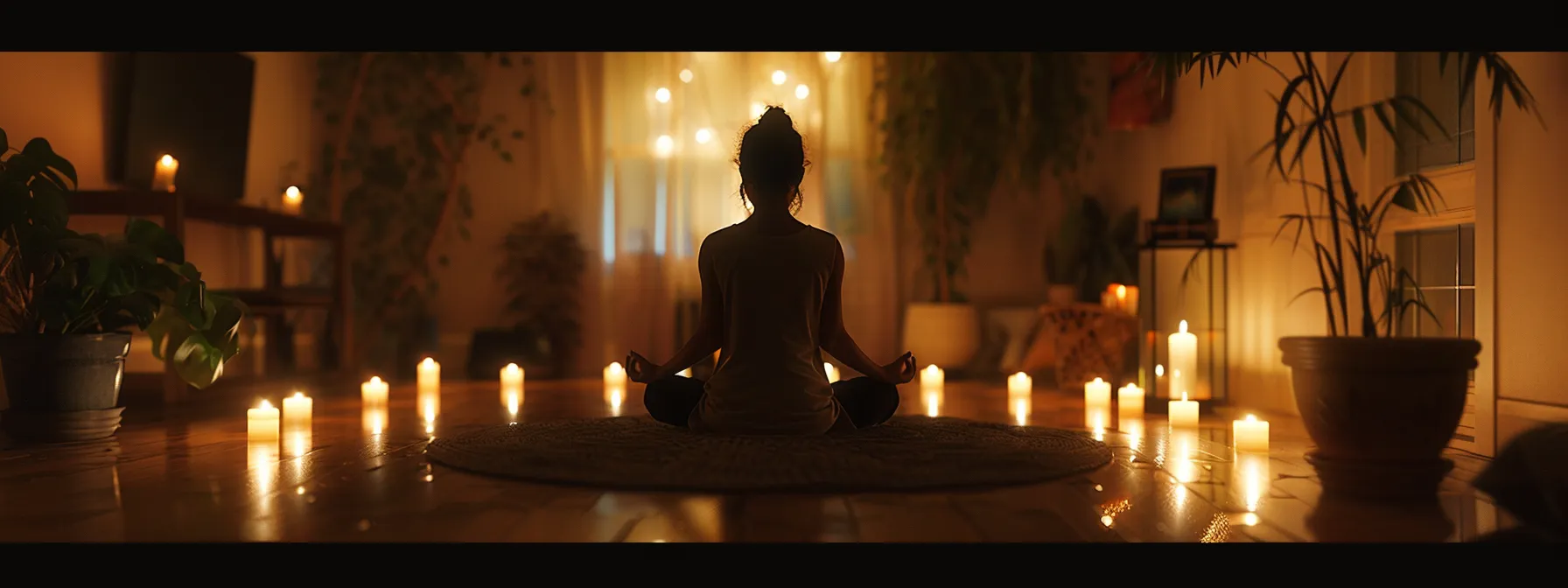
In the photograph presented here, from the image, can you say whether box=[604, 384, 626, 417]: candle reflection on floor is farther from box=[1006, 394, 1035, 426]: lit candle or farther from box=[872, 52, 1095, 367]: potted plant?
box=[872, 52, 1095, 367]: potted plant

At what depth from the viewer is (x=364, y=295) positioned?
5281mm

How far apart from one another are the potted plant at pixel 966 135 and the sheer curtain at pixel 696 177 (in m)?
0.36

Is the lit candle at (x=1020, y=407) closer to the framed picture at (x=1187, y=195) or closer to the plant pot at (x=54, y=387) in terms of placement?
the framed picture at (x=1187, y=195)

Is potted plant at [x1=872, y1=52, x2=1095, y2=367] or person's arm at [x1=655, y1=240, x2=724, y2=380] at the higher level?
potted plant at [x1=872, y1=52, x2=1095, y2=367]

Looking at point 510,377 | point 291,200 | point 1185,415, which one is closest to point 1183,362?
point 1185,415

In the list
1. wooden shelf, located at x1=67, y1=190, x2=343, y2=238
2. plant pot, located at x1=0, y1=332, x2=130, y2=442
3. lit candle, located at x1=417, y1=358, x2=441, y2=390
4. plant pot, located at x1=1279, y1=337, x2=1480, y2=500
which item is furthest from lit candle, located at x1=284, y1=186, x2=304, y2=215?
plant pot, located at x1=1279, y1=337, x2=1480, y2=500

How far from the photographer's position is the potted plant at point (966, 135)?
513 centimetres

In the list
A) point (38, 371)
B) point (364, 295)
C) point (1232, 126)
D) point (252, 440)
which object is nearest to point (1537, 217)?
point (1232, 126)

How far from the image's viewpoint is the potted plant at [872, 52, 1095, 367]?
Answer: 513 centimetres

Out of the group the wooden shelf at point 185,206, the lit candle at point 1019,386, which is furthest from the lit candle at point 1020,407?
Answer: the wooden shelf at point 185,206

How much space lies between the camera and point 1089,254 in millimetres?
5117

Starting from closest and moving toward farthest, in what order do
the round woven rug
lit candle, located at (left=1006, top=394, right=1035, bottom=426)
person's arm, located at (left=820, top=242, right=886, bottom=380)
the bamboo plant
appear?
the round woven rug → the bamboo plant → person's arm, located at (left=820, top=242, right=886, bottom=380) → lit candle, located at (left=1006, top=394, right=1035, bottom=426)

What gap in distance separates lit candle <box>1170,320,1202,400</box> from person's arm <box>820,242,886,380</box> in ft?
4.46
